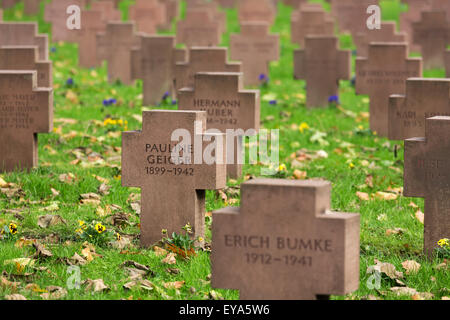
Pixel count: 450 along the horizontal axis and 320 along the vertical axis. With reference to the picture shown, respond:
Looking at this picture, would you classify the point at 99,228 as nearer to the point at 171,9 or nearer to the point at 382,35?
the point at 382,35

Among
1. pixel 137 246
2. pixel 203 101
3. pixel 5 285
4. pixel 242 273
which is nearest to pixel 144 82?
pixel 203 101

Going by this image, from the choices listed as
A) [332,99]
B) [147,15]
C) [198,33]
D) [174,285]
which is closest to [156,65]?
[332,99]

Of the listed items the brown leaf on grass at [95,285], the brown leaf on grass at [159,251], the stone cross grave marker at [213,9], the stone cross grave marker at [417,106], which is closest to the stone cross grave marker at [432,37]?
the stone cross grave marker at [213,9]

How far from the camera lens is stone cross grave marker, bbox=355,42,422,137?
39.7 feet

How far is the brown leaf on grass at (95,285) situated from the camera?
6.05 m

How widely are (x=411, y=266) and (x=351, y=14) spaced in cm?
1745

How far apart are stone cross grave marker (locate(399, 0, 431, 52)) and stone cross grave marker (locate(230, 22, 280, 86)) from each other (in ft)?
13.5

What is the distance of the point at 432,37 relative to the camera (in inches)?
739

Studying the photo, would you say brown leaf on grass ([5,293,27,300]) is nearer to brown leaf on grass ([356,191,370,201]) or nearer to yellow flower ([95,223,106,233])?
yellow flower ([95,223,106,233])

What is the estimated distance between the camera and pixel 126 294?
235 inches

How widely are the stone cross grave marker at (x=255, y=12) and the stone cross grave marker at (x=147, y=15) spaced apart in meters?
2.07

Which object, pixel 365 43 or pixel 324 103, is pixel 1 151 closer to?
pixel 324 103

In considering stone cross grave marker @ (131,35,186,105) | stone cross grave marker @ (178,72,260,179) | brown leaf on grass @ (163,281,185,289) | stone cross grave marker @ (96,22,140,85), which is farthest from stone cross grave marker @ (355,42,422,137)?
brown leaf on grass @ (163,281,185,289)
